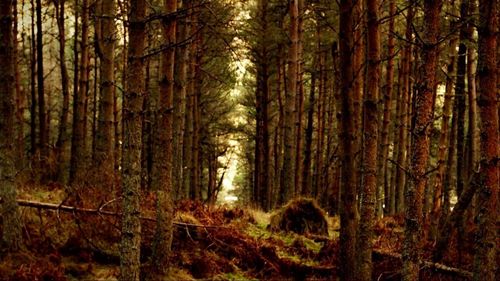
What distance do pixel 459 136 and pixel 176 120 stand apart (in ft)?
20.3

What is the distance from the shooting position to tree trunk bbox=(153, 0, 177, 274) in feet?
21.6

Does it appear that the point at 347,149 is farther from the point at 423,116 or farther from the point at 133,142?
the point at 133,142

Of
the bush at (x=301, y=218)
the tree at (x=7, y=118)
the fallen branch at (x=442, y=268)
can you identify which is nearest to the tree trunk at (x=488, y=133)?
the fallen branch at (x=442, y=268)

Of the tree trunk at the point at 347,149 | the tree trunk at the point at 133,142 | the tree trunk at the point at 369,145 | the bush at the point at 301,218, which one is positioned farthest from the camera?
the bush at the point at 301,218

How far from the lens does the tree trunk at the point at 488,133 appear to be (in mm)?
5379

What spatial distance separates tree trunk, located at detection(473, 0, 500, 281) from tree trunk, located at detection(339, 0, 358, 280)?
5.38ft

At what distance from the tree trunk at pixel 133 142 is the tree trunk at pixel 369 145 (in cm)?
308

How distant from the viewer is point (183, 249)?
7781 mm

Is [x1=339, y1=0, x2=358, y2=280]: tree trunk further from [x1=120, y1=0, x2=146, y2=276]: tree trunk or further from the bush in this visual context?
the bush

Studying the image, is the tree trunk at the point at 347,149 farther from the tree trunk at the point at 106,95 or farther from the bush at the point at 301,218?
the tree trunk at the point at 106,95

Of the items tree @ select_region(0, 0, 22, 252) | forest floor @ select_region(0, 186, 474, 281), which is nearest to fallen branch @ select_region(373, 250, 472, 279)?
forest floor @ select_region(0, 186, 474, 281)

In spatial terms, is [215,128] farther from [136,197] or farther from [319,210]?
[136,197]

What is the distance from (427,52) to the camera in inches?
181

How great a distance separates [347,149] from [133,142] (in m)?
3.16
